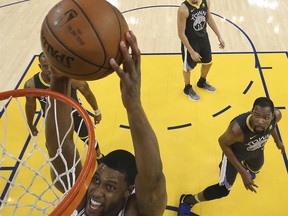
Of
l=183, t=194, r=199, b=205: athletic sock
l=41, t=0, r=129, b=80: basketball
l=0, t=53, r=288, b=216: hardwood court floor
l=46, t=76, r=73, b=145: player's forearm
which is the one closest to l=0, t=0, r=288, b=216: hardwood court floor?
l=0, t=53, r=288, b=216: hardwood court floor

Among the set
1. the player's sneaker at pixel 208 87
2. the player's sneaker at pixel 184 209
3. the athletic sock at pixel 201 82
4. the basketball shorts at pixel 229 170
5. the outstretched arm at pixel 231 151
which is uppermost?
the outstretched arm at pixel 231 151

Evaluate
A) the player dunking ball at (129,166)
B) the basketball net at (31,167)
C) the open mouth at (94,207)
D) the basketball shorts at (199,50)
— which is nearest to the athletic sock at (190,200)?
the basketball net at (31,167)

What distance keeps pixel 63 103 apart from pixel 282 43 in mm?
4689

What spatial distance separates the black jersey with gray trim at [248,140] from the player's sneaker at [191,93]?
5.63 ft

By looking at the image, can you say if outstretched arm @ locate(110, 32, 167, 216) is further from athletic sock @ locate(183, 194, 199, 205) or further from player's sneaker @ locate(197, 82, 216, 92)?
player's sneaker @ locate(197, 82, 216, 92)

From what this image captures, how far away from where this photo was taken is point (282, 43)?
5.47 metres

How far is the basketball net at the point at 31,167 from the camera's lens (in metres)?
1.56

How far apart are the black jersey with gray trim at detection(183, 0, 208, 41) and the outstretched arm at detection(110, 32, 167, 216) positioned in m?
2.67

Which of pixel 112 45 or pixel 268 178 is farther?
pixel 268 178

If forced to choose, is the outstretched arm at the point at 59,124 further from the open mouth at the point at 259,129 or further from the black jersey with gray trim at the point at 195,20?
the black jersey with gray trim at the point at 195,20

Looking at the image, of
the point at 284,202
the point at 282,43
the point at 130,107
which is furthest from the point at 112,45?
the point at 282,43

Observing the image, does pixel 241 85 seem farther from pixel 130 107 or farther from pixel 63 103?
pixel 130 107

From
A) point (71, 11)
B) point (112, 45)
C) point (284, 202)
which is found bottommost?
point (284, 202)

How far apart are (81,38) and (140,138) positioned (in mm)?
534
